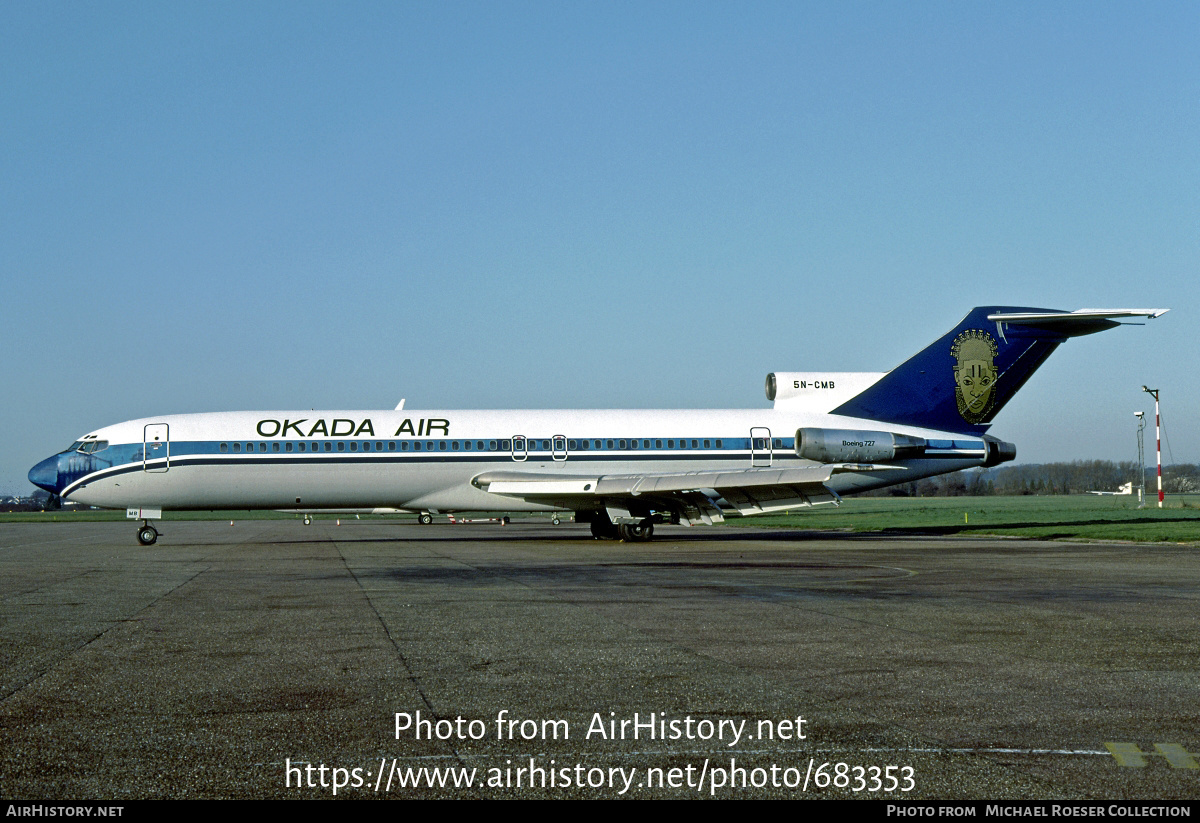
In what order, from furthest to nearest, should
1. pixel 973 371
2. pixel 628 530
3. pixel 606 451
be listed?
pixel 973 371 → pixel 606 451 → pixel 628 530

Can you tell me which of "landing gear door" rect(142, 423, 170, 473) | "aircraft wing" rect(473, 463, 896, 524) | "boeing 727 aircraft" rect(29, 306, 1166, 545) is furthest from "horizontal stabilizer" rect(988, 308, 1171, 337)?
"landing gear door" rect(142, 423, 170, 473)

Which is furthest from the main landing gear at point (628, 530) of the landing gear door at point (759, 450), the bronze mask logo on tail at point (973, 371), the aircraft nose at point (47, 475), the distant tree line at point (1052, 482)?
the distant tree line at point (1052, 482)

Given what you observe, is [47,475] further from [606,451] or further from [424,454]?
[606,451]

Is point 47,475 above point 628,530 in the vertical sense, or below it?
above

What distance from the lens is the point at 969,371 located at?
34.9 metres

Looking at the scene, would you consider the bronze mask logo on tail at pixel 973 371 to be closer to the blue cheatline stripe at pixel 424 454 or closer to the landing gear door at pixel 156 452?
the blue cheatline stripe at pixel 424 454

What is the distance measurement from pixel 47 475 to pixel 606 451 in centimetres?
1689

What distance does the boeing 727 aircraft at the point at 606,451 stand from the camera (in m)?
32.0

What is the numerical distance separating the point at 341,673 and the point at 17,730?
7.99 feet

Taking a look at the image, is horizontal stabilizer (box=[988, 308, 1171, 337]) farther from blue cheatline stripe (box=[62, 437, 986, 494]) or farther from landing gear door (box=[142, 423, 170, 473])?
landing gear door (box=[142, 423, 170, 473])

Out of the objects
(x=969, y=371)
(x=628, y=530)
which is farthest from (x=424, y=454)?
(x=969, y=371)

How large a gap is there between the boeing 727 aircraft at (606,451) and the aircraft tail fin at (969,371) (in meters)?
0.05

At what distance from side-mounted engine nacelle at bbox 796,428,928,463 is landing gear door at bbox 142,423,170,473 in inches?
751
